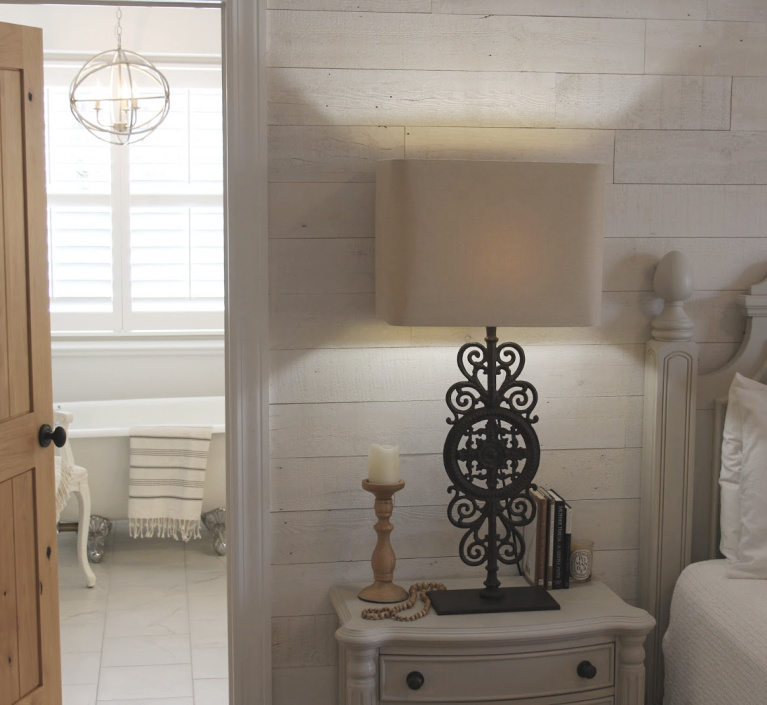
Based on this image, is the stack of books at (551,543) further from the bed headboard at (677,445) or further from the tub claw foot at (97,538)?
the tub claw foot at (97,538)

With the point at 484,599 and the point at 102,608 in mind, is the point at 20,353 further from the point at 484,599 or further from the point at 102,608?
the point at 102,608

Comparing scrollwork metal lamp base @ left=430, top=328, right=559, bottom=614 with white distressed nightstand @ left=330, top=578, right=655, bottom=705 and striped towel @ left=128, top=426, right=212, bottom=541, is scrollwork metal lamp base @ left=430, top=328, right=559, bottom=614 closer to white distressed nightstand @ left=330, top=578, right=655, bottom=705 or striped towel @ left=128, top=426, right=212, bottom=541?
white distressed nightstand @ left=330, top=578, right=655, bottom=705

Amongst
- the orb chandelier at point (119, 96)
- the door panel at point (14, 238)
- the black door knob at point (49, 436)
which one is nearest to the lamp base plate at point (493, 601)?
the black door knob at point (49, 436)

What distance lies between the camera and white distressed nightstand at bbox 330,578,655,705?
6.63ft

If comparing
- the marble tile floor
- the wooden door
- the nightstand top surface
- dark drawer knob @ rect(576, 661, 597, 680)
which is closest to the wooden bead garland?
the nightstand top surface

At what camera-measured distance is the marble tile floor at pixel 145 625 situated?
3.18m

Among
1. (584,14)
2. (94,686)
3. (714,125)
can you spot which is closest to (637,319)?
(714,125)

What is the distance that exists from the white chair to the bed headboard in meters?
2.58

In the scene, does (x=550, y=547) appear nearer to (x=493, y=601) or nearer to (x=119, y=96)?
(x=493, y=601)

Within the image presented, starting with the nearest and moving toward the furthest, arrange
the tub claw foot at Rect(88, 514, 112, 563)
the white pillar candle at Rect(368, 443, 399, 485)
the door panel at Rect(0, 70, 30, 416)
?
1. the white pillar candle at Rect(368, 443, 399, 485)
2. the door panel at Rect(0, 70, 30, 416)
3. the tub claw foot at Rect(88, 514, 112, 563)

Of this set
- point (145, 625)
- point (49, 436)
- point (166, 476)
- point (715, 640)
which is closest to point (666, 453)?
point (715, 640)

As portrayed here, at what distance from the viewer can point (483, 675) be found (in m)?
2.05

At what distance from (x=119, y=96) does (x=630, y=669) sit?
3501mm

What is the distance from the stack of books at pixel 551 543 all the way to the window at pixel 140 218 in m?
3.43
